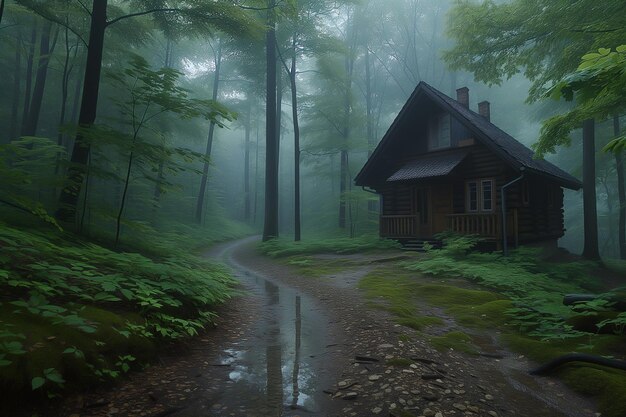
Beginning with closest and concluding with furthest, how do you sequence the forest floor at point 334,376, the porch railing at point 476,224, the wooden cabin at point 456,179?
the forest floor at point 334,376 < the porch railing at point 476,224 < the wooden cabin at point 456,179

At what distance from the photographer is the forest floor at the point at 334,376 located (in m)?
3.24

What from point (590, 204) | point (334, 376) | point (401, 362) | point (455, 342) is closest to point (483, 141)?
point (590, 204)

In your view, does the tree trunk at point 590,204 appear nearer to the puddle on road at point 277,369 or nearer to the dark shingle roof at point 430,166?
the dark shingle roof at point 430,166

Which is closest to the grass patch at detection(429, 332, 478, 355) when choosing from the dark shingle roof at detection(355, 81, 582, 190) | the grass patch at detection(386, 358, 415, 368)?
the grass patch at detection(386, 358, 415, 368)

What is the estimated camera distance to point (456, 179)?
16.5 meters

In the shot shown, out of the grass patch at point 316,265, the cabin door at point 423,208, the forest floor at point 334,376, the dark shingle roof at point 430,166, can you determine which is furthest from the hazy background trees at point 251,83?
the grass patch at point 316,265

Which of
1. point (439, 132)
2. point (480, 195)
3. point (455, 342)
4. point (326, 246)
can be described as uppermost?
point (439, 132)

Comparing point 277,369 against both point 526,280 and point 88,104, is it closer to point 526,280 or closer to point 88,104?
point 88,104

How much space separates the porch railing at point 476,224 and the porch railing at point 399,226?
5.86 ft

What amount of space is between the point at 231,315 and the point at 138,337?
2610mm

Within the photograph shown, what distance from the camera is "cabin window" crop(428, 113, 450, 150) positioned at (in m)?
17.0

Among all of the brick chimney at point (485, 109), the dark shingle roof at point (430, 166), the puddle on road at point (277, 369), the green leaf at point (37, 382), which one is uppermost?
the brick chimney at point (485, 109)

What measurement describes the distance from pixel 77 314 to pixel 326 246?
1394 cm

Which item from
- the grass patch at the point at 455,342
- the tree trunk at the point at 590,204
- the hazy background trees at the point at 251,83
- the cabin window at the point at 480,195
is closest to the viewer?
the grass patch at the point at 455,342
